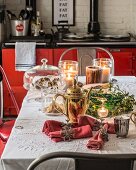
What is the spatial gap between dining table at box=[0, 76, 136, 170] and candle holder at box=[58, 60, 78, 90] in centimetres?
59

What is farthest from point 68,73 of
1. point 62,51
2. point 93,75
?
point 62,51

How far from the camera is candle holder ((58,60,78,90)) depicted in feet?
9.73

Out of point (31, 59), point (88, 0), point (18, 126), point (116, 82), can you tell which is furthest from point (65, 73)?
point (88, 0)

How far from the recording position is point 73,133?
6.54ft

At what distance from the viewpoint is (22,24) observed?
5.04 m

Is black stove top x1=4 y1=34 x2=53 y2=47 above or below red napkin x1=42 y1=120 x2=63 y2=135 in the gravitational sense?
above

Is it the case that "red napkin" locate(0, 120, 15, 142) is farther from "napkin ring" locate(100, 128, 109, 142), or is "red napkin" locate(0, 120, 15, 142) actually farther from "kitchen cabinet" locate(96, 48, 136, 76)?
"kitchen cabinet" locate(96, 48, 136, 76)

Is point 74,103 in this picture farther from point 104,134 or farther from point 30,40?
point 30,40

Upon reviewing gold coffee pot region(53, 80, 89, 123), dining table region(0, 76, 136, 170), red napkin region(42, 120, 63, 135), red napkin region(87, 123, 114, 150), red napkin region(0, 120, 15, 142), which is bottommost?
red napkin region(0, 120, 15, 142)

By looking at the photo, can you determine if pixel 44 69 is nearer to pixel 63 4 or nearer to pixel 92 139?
pixel 92 139

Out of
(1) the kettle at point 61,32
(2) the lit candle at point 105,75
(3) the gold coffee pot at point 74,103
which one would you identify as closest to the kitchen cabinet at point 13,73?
(1) the kettle at point 61,32

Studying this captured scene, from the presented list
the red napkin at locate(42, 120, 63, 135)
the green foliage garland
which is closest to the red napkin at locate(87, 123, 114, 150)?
the red napkin at locate(42, 120, 63, 135)

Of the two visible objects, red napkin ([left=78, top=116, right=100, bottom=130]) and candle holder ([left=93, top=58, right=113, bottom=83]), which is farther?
candle holder ([left=93, top=58, right=113, bottom=83])

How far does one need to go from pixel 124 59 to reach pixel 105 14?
0.80m
